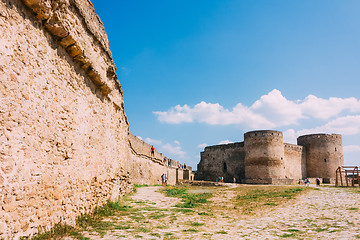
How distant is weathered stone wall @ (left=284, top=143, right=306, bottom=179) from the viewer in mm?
35219

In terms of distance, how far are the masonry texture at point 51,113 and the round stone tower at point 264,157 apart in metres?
26.3

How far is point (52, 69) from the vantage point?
4.54 m

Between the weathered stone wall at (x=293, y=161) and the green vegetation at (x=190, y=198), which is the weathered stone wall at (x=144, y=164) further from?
the weathered stone wall at (x=293, y=161)

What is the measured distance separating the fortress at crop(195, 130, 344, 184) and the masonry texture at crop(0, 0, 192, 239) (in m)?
26.4

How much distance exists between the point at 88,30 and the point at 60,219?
3867mm

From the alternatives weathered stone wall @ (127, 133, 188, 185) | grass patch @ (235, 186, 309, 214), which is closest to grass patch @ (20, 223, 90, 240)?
grass patch @ (235, 186, 309, 214)

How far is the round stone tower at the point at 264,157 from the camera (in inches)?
1198

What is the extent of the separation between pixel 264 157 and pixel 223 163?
7.84 meters

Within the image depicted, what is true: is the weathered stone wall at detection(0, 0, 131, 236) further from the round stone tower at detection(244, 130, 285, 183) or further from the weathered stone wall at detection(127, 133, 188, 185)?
the round stone tower at detection(244, 130, 285, 183)

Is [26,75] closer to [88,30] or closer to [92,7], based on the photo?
[88,30]

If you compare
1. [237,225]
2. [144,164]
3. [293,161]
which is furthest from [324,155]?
[237,225]

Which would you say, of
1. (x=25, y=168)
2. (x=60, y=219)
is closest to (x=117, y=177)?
(x=60, y=219)

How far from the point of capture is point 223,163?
3731 centimetres

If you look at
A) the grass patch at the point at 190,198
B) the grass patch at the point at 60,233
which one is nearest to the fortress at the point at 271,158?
the grass patch at the point at 190,198
